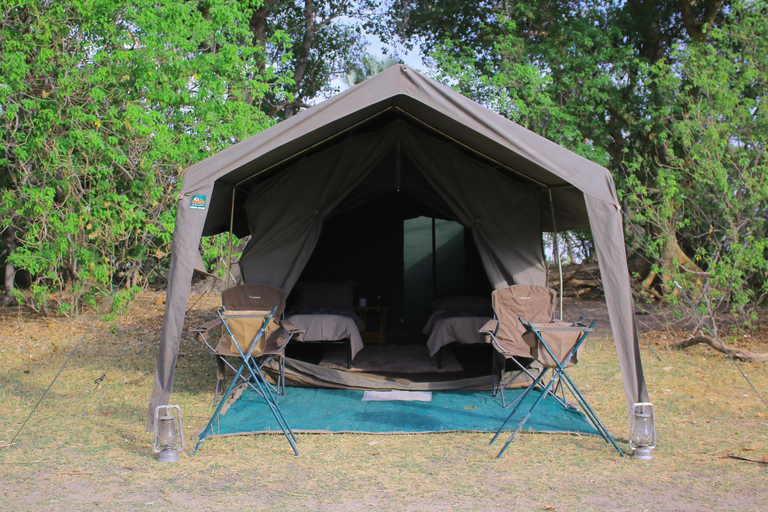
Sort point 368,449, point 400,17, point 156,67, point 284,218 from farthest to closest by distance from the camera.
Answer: point 400,17 → point 156,67 → point 284,218 → point 368,449

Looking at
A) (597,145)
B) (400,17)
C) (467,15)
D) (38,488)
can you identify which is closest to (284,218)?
(38,488)

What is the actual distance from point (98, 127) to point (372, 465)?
5.27 meters

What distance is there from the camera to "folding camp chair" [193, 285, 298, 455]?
11.1ft

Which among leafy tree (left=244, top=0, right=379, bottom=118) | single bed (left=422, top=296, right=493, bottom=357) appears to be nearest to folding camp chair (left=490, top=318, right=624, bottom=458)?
single bed (left=422, top=296, right=493, bottom=357)

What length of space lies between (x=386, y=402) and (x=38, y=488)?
2290 millimetres

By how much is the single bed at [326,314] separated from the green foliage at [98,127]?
1.70 metres

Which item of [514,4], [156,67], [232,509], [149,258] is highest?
[514,4]

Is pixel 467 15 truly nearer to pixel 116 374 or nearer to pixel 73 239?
pixel 73 239

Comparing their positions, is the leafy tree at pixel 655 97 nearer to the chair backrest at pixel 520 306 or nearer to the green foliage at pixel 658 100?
the green foliage at pixel 658 100

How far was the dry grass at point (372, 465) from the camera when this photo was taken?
8.70ft

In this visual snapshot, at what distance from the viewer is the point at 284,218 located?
5.10 metres

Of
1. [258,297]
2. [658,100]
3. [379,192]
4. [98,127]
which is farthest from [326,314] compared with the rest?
[658,100]

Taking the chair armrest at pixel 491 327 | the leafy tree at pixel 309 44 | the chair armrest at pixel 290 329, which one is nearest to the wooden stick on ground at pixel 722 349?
the chair armrest at pixel 491 327

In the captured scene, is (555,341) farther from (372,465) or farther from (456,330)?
(456,330)
